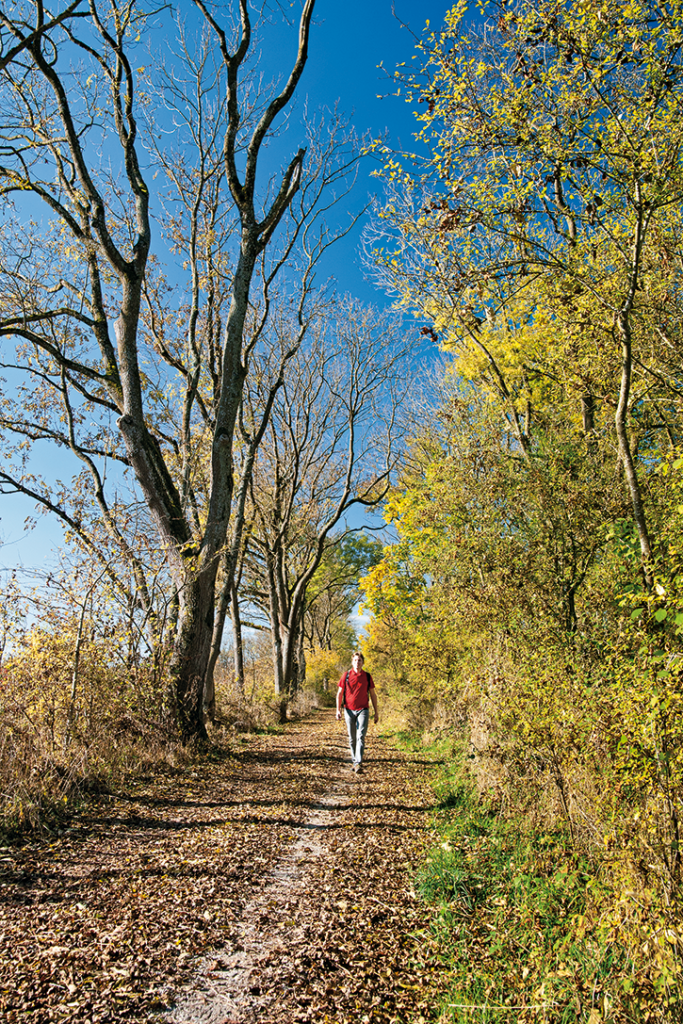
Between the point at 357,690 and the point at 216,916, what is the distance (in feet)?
17.2

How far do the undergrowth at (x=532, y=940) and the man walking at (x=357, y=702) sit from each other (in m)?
3.38

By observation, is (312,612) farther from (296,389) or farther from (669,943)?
(669,943)

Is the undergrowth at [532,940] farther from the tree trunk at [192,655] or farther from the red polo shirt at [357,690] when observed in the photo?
the tree trunk at [192,655]

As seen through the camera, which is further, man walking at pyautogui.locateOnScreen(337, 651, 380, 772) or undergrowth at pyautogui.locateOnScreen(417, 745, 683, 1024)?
man walking at pyautogui.locateOnScreen(337, 651, 380, 772)

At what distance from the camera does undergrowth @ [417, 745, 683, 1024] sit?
253 cm

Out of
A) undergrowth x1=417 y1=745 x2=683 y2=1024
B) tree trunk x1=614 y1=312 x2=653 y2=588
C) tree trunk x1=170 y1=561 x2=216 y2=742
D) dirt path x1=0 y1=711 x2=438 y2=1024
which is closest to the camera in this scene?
undergrowth x1=417 y1=745 x2=683 y2=1024

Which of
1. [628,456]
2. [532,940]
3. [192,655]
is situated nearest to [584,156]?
[628,456]

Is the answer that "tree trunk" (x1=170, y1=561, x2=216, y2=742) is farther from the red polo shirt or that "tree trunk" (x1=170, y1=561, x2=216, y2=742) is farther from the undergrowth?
the undergrowth

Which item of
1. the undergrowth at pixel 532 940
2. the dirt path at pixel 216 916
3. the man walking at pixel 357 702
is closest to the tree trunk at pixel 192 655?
the dirt path at pixel 216 916

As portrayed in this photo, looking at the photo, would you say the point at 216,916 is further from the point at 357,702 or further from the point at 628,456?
the point at 357,702

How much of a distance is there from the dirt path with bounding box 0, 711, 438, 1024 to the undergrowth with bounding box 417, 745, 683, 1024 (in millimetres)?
233

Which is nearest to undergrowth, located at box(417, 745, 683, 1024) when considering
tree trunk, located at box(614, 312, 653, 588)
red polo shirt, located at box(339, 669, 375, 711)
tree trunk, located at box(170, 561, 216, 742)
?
tree trunk, located at box(614, 312, 653, 588)

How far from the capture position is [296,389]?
1953 cm

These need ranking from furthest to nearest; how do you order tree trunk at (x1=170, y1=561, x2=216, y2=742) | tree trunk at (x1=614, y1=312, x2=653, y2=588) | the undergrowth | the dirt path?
1. tree trunk at (x1=170, y1=561, x2=216, y2=742)
2. tree trunk at (x1=614, y1=312, x2=653, y2=588)
3. the dirt path
4. the undergrowth
